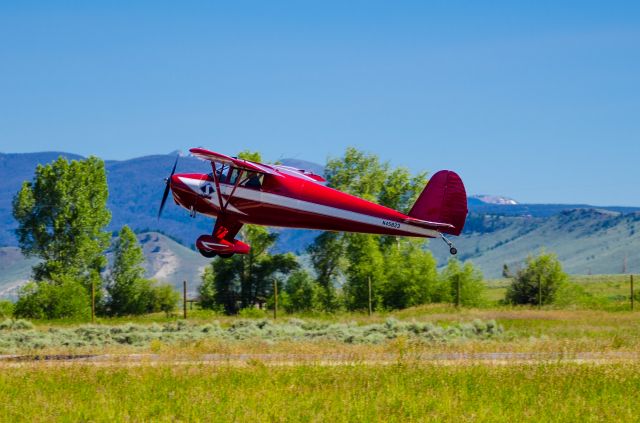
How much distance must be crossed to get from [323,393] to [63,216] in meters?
81.6

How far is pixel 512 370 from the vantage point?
85.5ft

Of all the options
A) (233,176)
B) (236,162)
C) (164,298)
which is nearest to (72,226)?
(164,298)

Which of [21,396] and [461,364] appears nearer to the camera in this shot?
[21,396]

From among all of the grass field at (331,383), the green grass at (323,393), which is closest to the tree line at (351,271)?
the grass field at (331,383)

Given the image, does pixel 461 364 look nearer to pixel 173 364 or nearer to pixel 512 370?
pixel 512 370

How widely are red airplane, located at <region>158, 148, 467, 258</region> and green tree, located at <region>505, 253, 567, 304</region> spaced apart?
4344cm

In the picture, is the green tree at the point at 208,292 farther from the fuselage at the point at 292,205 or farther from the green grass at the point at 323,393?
the green grass at the point at 323,393

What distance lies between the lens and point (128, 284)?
332ft

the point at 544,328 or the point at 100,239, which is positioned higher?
the point at 100,239

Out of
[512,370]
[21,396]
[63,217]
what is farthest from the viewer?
[63,217]

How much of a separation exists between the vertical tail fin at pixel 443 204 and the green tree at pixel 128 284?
64.7 m

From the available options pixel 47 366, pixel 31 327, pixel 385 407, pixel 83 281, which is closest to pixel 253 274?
pixel 83 281

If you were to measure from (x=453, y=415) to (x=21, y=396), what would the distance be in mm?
10108

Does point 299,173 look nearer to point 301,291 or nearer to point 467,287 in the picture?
point 467,287
